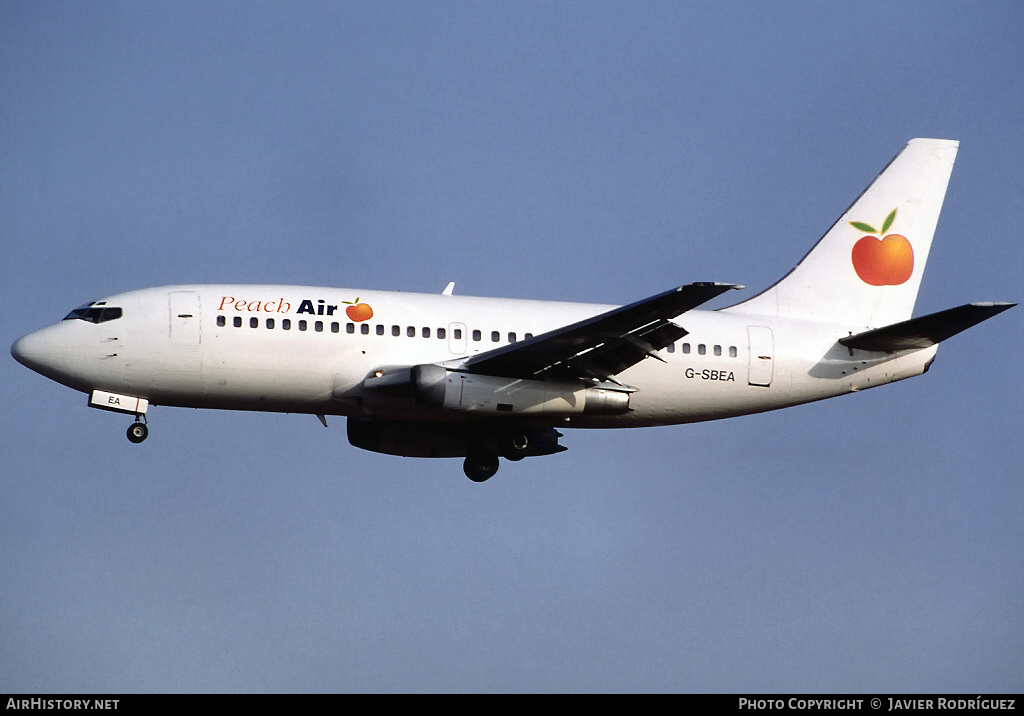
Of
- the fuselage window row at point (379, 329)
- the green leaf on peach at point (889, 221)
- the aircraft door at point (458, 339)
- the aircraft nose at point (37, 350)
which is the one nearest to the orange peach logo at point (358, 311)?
the fuselage window row at point (379, 329)

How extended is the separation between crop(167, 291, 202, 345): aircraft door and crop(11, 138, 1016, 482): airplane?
40 millimetres

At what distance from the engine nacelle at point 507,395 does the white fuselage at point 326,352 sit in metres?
0.48

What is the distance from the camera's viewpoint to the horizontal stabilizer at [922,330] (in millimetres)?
42094

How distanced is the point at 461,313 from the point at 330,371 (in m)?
4.40

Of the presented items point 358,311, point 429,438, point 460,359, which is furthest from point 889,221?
point 358,311

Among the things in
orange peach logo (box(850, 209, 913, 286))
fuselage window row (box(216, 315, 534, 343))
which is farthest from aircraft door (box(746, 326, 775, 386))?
fuselage window row (box(216, 315, 534, 343))

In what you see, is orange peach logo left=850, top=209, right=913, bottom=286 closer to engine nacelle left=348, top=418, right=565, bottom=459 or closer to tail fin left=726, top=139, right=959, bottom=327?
tail fin left=726, top=139, right=959, bottom=327

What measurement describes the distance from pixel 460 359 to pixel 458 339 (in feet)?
2.01

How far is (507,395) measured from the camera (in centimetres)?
4281

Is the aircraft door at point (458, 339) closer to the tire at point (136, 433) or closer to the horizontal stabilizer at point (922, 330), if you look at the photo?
the tire at point (136, 433)
